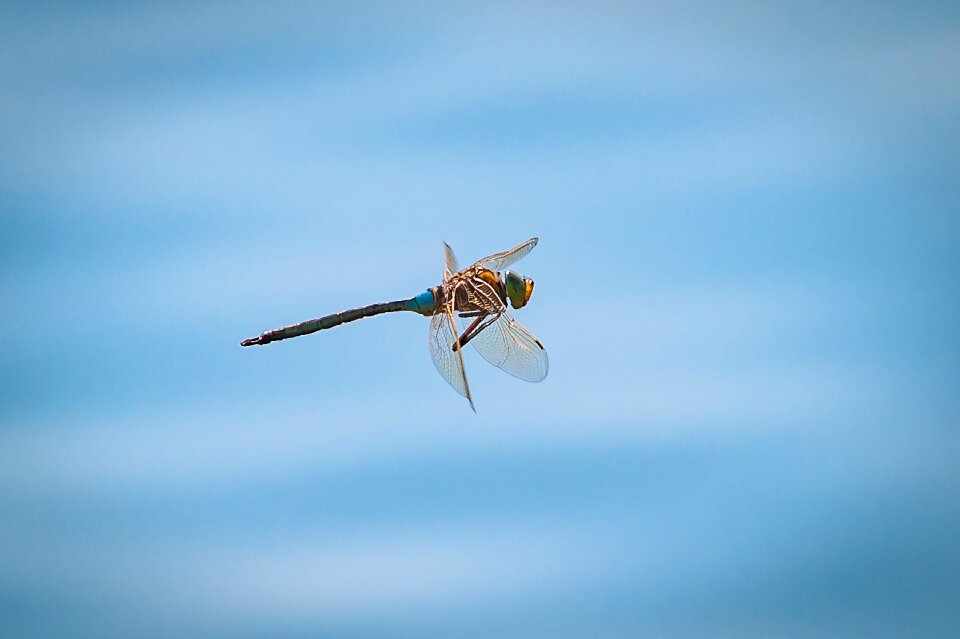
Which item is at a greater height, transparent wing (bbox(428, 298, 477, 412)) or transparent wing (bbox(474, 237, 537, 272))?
transparent wing (bbox(474, 237, 537, 272))

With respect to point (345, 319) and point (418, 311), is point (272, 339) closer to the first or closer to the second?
point (345, 319)

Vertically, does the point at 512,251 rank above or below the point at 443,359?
above

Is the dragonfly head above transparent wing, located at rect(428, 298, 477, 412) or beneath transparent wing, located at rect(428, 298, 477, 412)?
above

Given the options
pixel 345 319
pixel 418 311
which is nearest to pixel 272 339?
pixel 345 319

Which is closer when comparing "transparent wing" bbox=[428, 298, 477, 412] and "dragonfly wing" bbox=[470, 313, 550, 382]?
"transparent wing" bbox=[428, 298, 477, 412]
